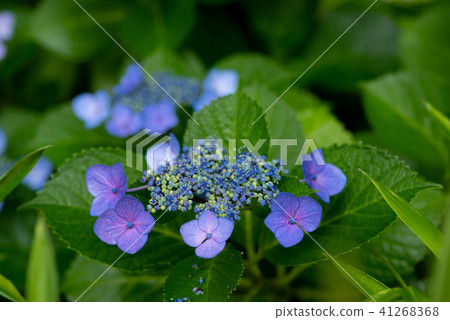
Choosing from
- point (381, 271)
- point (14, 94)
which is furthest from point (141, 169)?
point (14, 94)

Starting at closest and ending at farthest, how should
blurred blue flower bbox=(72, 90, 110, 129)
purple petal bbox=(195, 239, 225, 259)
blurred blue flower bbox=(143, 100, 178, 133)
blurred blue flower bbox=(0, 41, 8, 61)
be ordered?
1. purple petal bbox=(195, 239, 225, 259)
2. blurred blue flower bbox=(143, 100, 178, 133)
3. blurred blue flower bbox=(72, 90, 110, 129)
4. blurred blue flower bbox=(0, 41, 8, 61)

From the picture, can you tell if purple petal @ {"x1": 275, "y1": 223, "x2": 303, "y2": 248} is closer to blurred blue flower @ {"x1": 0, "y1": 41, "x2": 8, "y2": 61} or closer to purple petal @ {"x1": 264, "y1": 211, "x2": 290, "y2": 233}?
purple petal @ {"x1": 264, "y1": 211, "x2": 290, "y2": 233}

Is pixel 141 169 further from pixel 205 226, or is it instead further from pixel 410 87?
pixel 410 87

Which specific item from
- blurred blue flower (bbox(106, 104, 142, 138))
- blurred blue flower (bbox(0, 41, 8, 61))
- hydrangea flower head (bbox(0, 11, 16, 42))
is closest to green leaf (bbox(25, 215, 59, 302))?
blurred blue flower (bbox(106, 104, 142, 138))

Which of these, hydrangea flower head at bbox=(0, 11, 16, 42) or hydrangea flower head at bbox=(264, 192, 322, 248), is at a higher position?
hydrangea flower head at bbox=(0, 11, 16, 42)

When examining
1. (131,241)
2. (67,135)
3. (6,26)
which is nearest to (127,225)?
(131,241)

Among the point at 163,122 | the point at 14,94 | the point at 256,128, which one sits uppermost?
the point at 14,94

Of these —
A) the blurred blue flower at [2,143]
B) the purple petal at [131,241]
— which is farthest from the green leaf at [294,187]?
the blurred blue flower at [2,143]
